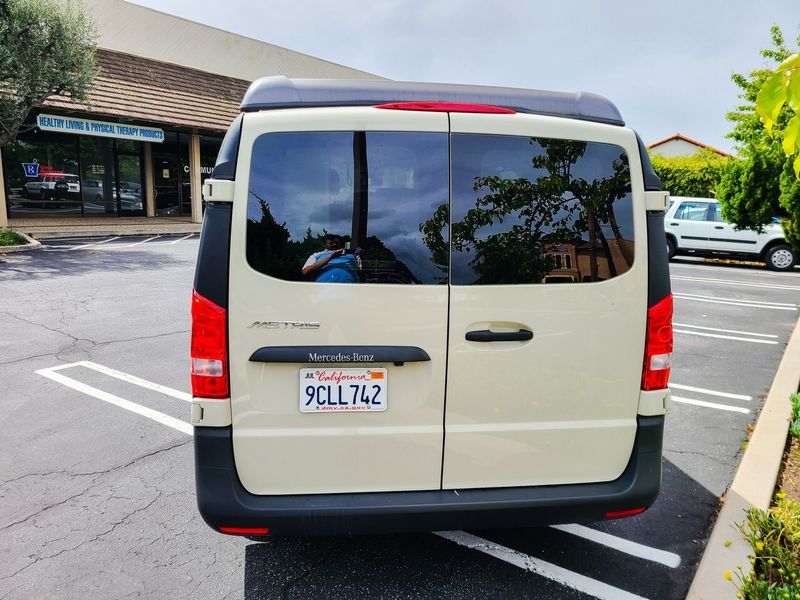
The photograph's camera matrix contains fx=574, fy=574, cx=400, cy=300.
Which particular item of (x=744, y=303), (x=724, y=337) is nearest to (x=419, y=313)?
(x=724, y=337)

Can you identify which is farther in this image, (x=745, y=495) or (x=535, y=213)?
(x=745, y=495)

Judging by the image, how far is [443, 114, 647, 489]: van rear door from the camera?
7.65ft

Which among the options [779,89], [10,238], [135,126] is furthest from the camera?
[135,126]

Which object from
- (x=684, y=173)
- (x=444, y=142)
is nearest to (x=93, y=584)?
(x=444, y=142)

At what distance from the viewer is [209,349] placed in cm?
226

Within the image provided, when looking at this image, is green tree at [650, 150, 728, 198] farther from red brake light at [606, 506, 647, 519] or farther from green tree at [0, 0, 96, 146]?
red brake light at [606, 506, 647, 519]

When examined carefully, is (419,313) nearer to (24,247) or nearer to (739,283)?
(739,283)

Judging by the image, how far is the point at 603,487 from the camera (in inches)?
98.2

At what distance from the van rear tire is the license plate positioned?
54.8 feet

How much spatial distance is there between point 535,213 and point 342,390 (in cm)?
108

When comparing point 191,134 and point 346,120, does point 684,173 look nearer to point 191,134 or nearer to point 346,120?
point 191,134

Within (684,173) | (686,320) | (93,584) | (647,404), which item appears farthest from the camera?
(684,173)

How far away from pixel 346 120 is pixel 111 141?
2198 cm

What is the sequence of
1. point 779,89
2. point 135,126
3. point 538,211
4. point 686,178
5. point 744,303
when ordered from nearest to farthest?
point 779,89, point 538,211, point 744,303, point 135,126, point 686,178
